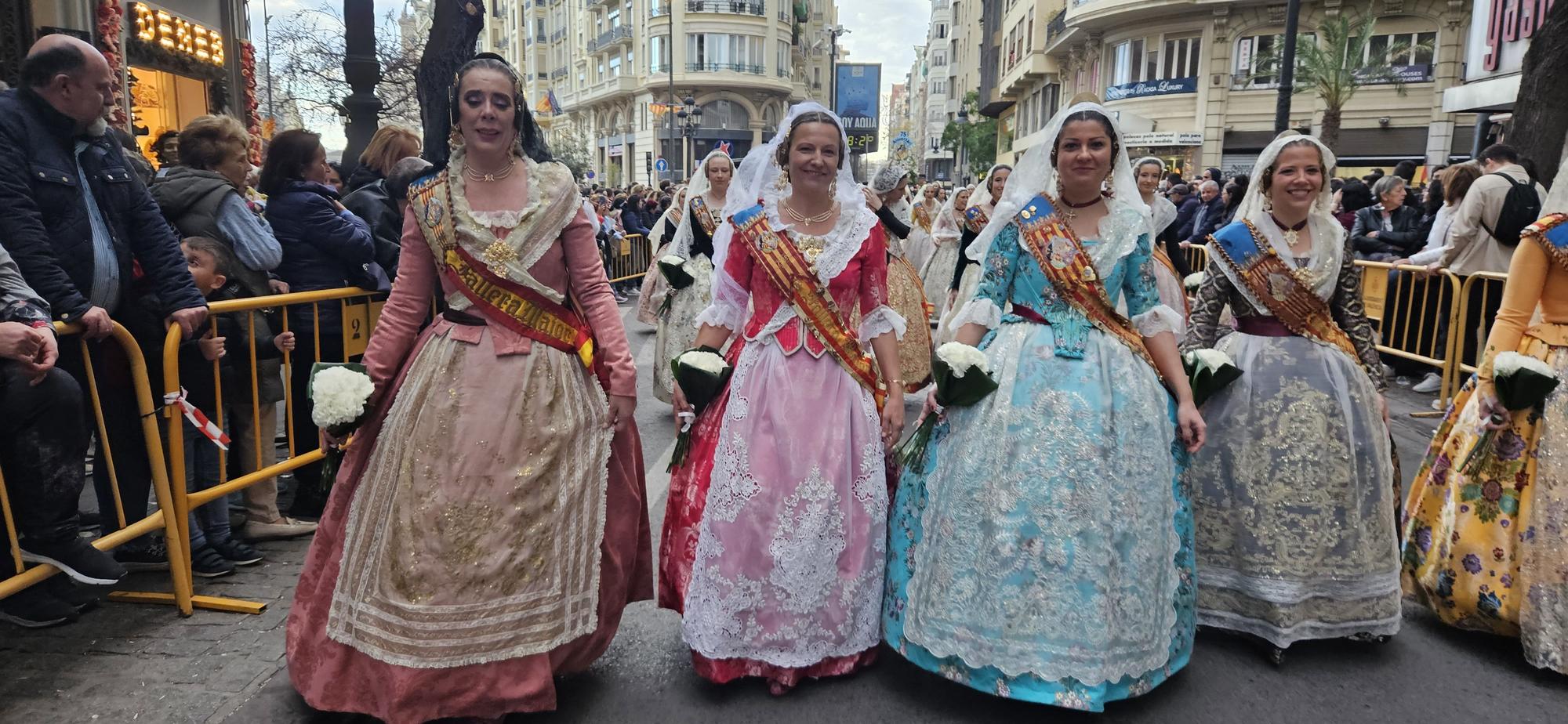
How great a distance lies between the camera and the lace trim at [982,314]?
134 inches

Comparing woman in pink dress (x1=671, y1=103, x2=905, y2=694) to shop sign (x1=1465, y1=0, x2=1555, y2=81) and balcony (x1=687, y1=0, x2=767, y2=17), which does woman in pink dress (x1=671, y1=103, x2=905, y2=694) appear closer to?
shop sign (x1=1465, y1=0, x2=1555, y2=81)

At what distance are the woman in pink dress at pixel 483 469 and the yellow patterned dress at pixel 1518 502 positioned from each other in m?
3.12

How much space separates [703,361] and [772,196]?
71 centimetres

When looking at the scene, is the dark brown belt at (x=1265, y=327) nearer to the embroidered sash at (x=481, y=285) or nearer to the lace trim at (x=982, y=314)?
the lace trim at (x=982, y=314)

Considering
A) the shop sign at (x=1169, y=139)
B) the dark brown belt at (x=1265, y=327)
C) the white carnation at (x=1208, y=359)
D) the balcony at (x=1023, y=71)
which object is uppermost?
the balcony at (x=1023, y=71)

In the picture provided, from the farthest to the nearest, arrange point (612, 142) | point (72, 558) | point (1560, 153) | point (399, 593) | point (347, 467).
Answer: point (612, 142) < point (1560, 153) < point (72, 558) < point (347, 467) < point (399, 593)

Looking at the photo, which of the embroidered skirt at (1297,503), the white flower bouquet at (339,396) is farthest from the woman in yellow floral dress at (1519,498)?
the white flower bouquet at (339,396)

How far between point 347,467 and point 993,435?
203cm

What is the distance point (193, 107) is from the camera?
14656mm

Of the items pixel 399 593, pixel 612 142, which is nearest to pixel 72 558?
pixel 399 593

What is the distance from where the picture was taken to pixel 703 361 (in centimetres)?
336

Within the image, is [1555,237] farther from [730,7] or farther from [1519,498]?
[730,7]

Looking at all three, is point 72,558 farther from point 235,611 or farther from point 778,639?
point 778,639

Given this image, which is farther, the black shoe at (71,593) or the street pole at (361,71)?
the street pole at (361,71)
